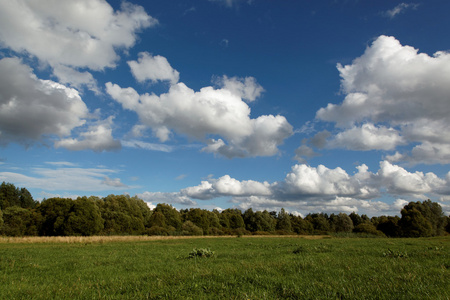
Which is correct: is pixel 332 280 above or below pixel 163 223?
above

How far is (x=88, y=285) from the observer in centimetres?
979

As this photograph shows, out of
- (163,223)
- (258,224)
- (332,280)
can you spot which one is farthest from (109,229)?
(332,280)

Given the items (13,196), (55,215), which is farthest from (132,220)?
(13,196)

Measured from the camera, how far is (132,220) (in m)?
86.5

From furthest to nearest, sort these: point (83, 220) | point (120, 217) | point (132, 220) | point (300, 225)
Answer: point (300, 225), point (132, 220), point (120, 217), point (83, 220)

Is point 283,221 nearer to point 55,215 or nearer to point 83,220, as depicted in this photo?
point 83,220

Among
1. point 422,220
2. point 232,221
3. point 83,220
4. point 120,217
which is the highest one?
point 422,220

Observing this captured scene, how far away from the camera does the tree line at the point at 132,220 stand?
69.2 meters

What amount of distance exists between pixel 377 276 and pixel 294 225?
139 metres

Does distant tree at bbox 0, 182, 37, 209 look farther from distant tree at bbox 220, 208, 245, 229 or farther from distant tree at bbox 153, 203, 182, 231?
distant tree at bbox 220, 208, 245, 229

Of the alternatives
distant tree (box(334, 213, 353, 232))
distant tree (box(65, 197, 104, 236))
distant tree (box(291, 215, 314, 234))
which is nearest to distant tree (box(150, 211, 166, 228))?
distant tree (box(65, 197, 104, 236))

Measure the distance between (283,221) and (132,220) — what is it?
259 ft

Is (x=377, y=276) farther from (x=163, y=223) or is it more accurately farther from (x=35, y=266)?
(x=163, y=223)

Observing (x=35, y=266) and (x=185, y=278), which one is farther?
(x=35, y=266)
